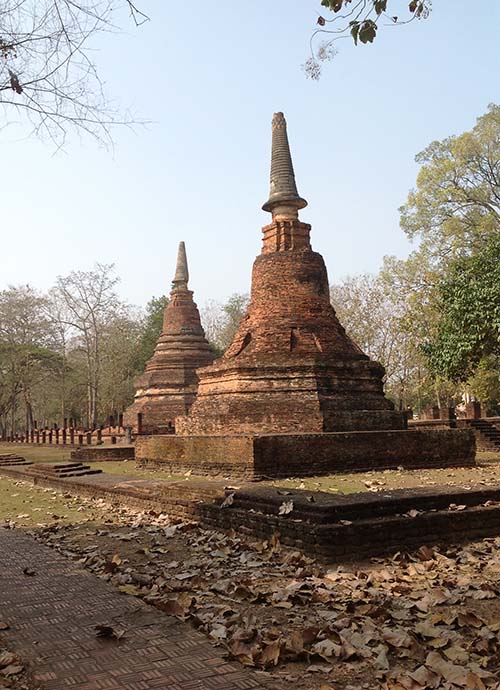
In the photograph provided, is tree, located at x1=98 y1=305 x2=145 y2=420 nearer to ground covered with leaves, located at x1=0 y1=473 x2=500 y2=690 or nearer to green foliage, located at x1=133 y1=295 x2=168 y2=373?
green foliage, located at x1=133 y1=295 x2=168 y2=373

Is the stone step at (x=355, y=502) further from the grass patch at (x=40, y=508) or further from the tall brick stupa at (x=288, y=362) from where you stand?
the tall brick stupa at (x=288, y=362)

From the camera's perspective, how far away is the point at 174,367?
29016 mm

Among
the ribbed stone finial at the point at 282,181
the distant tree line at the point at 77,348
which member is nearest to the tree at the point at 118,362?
the distant tree line at the point at 77,348

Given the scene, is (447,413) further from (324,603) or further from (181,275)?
(324,603)

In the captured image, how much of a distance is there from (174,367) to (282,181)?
12.8 meters

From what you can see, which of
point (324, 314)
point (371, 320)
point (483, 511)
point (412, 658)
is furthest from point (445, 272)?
point (412, 658)

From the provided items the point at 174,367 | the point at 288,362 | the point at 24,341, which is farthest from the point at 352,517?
the point at 24,341

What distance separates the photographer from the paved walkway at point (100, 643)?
3.40 metres

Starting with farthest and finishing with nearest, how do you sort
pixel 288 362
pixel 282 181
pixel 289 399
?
pixel 282 181
pixel 288 362
pixel 289 399

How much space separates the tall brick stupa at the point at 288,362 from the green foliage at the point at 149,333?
3097cm

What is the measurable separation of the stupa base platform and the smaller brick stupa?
1229cm

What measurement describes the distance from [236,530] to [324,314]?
33.7 feet

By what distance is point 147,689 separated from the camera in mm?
3273

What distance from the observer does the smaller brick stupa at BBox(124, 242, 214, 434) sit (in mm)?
28250
